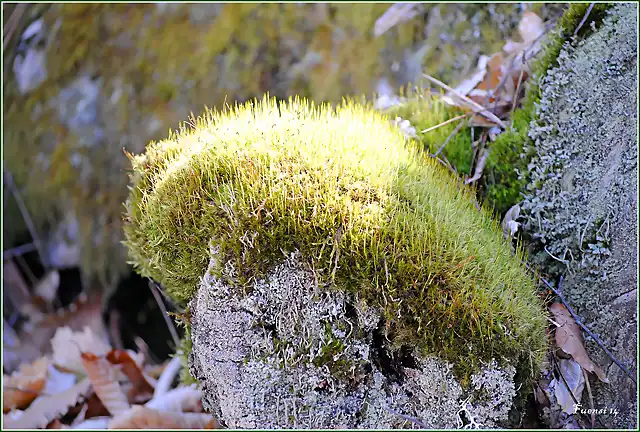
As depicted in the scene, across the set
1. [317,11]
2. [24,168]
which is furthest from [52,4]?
[317,11]

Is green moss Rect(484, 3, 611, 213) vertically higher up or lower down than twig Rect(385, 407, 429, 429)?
higher up

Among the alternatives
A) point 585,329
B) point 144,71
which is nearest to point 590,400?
point 585,329

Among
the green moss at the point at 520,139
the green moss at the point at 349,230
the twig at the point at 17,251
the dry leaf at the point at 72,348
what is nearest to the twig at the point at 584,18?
the green moss at the point at 520,139

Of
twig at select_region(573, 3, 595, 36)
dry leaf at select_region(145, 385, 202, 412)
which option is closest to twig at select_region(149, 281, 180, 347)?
dry leaf at select_region(145, 385, 202, 412)

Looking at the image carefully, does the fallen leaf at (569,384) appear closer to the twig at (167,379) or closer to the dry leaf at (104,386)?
the twig at (167,379)

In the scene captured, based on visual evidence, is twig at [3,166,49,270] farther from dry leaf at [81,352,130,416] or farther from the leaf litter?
dry leaf at [81,352,130,416]

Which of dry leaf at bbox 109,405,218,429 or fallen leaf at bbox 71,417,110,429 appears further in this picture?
fallen leaf at bbox 71,417,110,429
